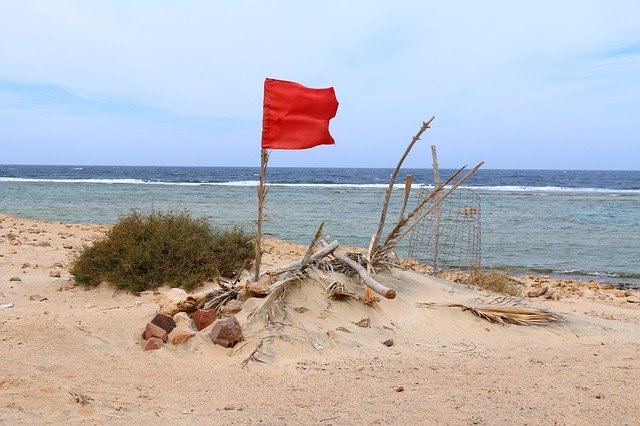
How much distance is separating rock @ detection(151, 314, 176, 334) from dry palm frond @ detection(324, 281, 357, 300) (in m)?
1.79

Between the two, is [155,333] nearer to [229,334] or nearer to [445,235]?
[229,334]

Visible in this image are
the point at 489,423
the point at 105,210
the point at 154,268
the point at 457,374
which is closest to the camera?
the point at 489,423

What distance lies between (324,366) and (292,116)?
278cm

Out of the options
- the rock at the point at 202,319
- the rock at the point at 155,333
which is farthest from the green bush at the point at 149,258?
the rock at the point at 155,333

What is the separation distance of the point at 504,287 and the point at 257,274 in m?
4.43

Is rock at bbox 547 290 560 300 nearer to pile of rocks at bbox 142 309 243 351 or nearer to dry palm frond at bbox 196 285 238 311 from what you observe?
dry palm frond at bbox 196 285 238 311

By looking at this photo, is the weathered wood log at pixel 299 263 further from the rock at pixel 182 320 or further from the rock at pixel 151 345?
the rock at pixel 151 345

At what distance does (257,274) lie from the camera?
24.5ft

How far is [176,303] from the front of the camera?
691 cm

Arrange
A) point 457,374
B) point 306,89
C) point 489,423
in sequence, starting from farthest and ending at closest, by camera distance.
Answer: point 306,89 < point 457,374 < point 489,423

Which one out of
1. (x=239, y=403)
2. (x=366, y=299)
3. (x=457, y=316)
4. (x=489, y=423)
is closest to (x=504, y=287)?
(x=457, y=316)

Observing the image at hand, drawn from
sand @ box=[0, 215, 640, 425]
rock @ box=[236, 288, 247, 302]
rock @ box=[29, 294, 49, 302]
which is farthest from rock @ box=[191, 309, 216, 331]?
rock @ box=[29, 294, 49, 302]

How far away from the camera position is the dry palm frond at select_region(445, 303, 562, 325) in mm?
7496

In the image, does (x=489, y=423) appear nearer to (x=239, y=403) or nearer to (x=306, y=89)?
(x=239, y=403)
